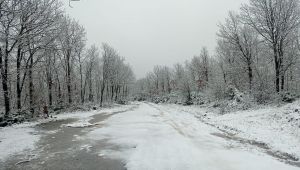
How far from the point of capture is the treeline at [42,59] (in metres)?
16.2

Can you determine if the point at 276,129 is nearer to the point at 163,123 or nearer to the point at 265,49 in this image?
the point at 163,123

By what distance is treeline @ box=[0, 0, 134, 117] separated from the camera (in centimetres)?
1622

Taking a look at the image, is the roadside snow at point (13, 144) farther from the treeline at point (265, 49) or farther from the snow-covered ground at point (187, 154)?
the treeline at point (265, 49)

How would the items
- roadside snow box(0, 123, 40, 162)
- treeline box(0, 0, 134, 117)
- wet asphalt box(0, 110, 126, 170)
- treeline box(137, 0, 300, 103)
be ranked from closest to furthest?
wet asphalt box(0, 110, 126, 170)
roadside snow box(0, 123, 40, 162)
treeline box(0, 0, 134, 117)
treeline box(137, 0, 300, 103)

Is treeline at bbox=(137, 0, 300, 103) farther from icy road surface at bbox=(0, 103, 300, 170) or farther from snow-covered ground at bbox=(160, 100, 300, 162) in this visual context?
icy road surface at bbox=(0, 103, 300, 170)

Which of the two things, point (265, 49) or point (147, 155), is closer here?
point (147, 155)

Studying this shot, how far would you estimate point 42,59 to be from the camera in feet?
123

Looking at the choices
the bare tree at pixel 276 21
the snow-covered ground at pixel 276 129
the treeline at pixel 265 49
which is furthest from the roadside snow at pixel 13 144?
the bare tree at pixel 276 21

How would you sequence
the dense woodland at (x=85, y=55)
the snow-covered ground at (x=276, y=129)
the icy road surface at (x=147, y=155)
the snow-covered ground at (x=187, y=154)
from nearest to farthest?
the snow-covered ground at (x=187, y=154), the icy road surface at (x=147, y=155), the snow-covered ground at (x=276, y=129), the dense woodland at (x=85, y=55)

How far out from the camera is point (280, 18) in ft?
91.7

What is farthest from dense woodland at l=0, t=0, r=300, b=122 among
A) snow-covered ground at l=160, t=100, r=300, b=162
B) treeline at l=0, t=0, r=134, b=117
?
snow-covered ground at l=160, t=100, r=300, b=162

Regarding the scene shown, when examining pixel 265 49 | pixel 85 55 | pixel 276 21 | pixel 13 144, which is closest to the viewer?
pixel 13 144

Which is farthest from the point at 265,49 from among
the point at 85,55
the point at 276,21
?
the point at 85,55

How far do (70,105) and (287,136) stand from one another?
29.9 meters
